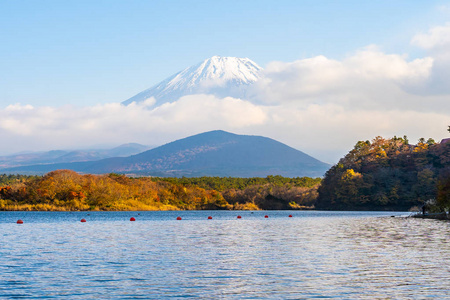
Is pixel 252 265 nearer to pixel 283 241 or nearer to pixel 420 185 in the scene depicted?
pixel 283 241

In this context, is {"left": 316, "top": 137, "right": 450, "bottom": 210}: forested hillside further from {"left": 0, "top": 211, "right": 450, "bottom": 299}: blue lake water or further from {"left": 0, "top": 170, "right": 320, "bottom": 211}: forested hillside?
{"left": 0, "top": 211, "right": 450, "bottom": 299}: blue lake water

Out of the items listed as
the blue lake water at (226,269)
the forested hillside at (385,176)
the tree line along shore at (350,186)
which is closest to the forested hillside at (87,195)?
the tree line along shore at (350,186)

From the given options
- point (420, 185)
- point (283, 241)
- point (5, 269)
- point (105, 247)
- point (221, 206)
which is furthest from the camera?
point (221, 206)

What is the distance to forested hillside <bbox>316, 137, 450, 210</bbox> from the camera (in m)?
158

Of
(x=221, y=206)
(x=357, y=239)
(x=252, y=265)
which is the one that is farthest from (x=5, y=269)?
(x=221, y=206)

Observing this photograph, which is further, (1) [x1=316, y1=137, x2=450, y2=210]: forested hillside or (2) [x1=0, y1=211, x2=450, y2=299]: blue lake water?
(1) [x1=316, y1=137, x2=450, y2=210]: forested hillside

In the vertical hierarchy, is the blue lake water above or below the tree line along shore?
below

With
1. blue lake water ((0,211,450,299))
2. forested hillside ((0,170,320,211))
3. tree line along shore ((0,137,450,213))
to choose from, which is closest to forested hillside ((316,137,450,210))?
tree line along shore ((0,137,450,213))

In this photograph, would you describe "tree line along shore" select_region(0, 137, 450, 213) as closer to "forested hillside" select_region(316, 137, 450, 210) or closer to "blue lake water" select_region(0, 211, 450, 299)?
"forested hillside" select_region(316, 137, 450, 210)

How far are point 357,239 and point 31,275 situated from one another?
30.8 m

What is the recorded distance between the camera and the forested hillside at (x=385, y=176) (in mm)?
157750

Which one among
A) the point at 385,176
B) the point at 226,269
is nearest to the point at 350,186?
the point at 385,176

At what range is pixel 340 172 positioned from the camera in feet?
572

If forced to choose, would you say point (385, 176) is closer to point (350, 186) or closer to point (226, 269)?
point (350, 186)
